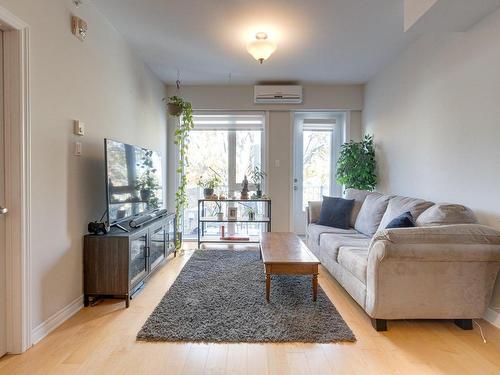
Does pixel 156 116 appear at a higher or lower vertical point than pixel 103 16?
lower

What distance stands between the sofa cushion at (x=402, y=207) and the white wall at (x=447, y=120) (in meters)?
0.26

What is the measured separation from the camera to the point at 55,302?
2137 millimetres

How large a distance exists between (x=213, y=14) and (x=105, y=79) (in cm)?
119

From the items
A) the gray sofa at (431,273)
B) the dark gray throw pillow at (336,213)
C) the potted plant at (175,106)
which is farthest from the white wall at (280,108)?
the gray sofa at (431,273)

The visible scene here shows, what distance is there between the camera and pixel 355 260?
237 centimetres

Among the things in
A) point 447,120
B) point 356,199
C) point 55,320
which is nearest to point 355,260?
point 447,120

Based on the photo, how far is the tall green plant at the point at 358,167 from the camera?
4270 millimetres

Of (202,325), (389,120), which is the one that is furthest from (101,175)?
(389,120)

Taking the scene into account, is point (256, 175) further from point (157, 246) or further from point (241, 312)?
point (241, 312)

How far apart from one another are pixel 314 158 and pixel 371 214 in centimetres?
194

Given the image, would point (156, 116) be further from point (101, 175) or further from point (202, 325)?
point (202, 325)

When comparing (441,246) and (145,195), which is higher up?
(145,195)

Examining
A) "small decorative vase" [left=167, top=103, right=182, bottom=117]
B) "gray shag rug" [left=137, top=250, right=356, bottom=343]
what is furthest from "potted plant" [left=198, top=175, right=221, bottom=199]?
"gray shag rug" [left=137, top=250, right=356, bottom=343]

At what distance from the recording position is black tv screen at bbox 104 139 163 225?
2492 millimetres
